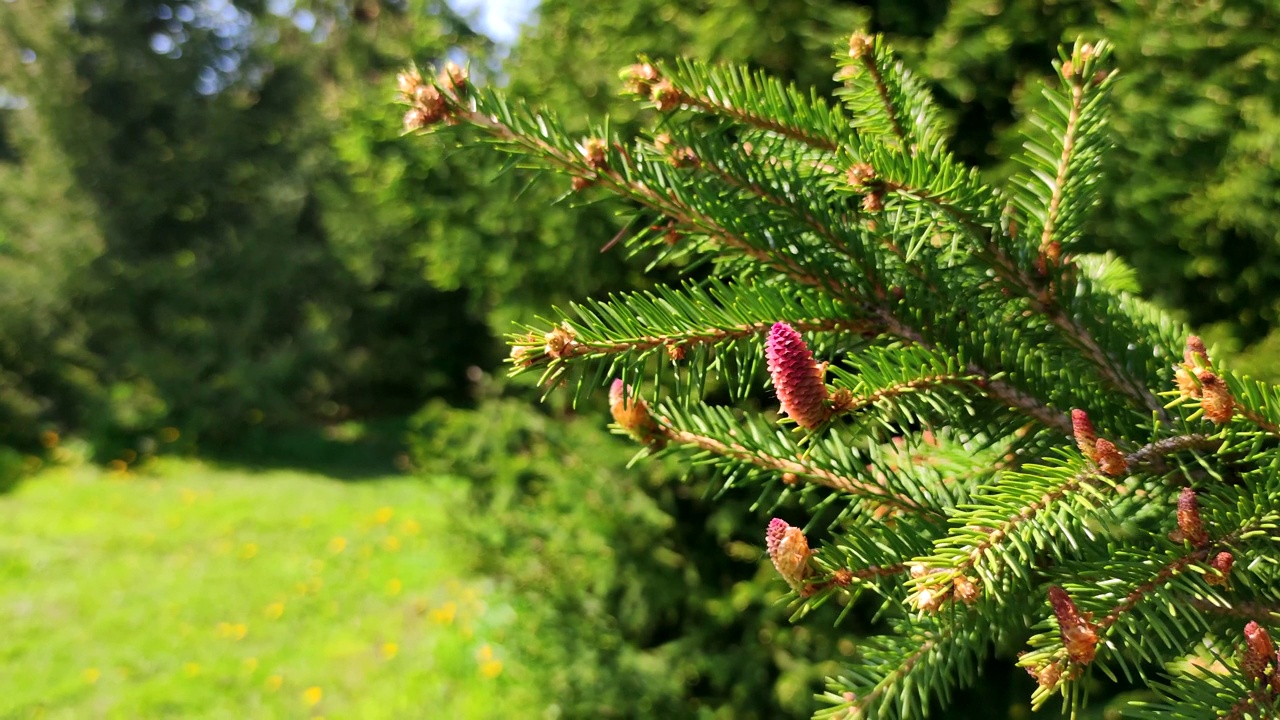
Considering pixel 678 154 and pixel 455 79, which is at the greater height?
pixel 455 79

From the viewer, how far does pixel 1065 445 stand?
89cm

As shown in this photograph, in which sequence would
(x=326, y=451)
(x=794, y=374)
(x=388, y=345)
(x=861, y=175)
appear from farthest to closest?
(x=388, y=345) < (x=326, y=451) < (x=861, y=175) < (x=794, y=374)

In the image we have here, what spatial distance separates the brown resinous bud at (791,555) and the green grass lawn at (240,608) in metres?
3.18

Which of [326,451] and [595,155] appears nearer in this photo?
[595,155]

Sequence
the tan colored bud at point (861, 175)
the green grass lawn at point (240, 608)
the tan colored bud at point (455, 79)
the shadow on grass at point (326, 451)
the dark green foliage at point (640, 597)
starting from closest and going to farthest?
the tan colored bud at point (861, 175) < the tan colored bud at point (455, 79) < the dark green foliage at point (640, 597) < the green grass lawn at point (240, 608) < the shadow on grass at point (326, 451)

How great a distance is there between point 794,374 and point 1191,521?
353 millimetres

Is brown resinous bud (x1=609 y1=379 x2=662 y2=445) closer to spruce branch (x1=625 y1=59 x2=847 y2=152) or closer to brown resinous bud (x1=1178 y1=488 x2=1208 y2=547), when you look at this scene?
spruce branch (x1=625 y1=59 x2=847 y2=152)

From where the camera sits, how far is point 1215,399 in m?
0.70

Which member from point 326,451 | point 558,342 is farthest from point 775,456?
point 326,451

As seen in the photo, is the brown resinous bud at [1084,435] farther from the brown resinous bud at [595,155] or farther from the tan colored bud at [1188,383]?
the brown resinous bud at [595,155]

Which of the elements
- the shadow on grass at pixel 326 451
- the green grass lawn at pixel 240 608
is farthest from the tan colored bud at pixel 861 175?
the shadow on grass at pixel 326 451

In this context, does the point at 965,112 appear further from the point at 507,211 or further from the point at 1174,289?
the point at 507,211

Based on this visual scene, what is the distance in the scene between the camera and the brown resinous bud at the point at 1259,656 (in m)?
0.67

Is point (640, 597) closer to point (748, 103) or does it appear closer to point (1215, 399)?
point (748, 103)
